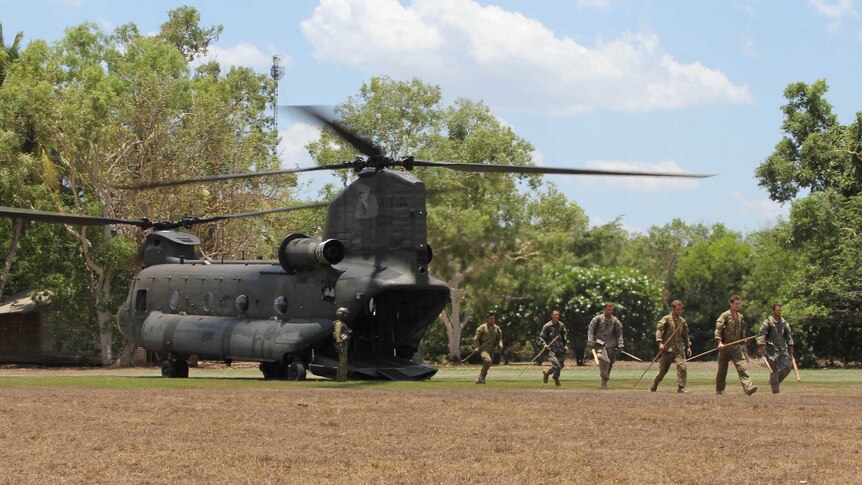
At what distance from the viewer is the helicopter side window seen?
3706 cm

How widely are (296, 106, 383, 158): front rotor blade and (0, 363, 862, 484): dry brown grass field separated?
549 centimetres

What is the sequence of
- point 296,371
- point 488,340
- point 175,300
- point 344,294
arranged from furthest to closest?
1. point 175,300
2. point 488,340
3. point 296,371
4. point 344,294

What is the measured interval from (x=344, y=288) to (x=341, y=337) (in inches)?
→ 51.6

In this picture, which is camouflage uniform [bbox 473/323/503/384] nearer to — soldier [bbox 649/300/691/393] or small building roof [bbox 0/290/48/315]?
soldier [bbox 649/300/691/393]

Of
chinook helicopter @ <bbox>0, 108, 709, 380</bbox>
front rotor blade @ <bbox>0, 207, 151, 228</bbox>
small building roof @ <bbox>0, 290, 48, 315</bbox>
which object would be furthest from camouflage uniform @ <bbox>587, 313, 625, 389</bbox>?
small building roof @ <bbox>0, 290, 48, 315</bbox>

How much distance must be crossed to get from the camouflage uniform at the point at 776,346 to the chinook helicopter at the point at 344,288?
440 centimetres

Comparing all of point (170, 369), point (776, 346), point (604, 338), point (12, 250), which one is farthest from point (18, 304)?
point (776, 346)

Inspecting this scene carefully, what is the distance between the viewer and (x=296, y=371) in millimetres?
30578

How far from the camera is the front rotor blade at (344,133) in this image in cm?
2642

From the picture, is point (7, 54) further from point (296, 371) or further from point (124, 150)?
point (296, 371)

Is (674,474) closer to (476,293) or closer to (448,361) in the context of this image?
(476,293)

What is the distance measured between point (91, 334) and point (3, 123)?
9306mm

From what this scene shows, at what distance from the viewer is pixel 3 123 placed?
50.6 meters

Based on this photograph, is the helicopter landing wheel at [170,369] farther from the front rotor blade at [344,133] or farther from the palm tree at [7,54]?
the palm tree at [7,54]
